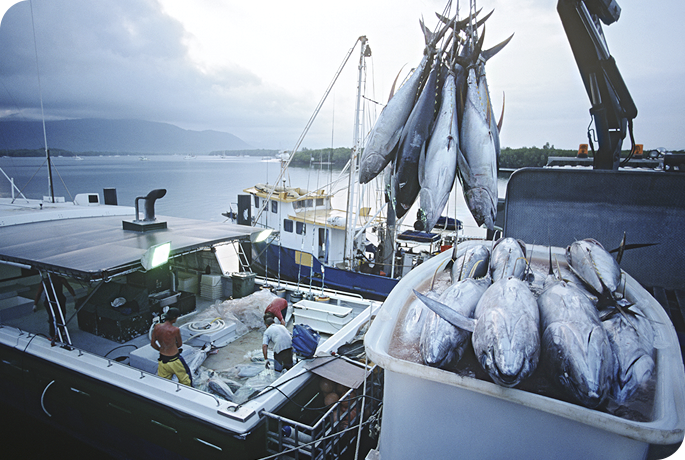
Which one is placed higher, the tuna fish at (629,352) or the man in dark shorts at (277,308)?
the tuna fish at (629,352)

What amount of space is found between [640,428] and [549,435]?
44 centimetres

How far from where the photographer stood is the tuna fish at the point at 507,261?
109 inches

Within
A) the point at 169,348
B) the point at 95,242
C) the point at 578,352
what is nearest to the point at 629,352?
the point at 578,352

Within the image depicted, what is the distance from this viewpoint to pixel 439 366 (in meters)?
1.99

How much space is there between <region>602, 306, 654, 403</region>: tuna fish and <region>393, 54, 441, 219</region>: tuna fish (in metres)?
1.68

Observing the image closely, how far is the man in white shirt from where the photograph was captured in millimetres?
5383

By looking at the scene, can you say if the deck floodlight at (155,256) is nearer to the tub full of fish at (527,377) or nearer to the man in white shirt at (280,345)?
the man in white shirt at (280,345)

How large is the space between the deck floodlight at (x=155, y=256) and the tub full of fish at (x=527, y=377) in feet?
14.2

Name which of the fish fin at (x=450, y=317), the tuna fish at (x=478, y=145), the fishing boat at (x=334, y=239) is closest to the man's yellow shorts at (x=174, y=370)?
the fish fin at (x=450, y=317)

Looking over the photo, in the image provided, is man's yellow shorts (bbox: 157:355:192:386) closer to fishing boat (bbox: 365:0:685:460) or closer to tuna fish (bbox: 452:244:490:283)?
fishing boat (bbox: 365:0:685:460)

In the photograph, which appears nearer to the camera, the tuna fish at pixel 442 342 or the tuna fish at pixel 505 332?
the tuna fish at pixel 505 332

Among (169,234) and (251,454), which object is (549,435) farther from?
(169,234)

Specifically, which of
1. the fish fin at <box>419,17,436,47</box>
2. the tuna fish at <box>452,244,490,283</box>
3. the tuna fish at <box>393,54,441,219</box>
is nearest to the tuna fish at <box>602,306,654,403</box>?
the tuna fish at <box>452,244,490,283</box>

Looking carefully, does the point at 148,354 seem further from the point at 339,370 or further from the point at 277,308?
the point at 339,370
